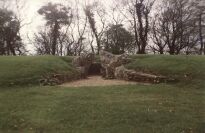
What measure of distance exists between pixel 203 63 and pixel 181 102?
743 cm

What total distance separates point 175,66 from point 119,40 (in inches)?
827

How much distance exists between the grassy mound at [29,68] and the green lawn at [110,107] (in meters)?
0.16

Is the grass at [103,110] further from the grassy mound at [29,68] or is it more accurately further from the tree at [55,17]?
the tree at [55,17]

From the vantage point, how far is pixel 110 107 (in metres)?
14.6

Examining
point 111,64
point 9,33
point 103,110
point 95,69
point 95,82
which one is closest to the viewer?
point 103,110

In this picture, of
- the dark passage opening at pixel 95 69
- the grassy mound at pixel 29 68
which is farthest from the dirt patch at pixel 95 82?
the dark passage opening at pixel 95 69

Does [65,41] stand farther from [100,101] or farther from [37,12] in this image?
[100,101]

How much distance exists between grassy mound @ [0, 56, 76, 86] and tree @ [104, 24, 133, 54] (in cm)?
1699

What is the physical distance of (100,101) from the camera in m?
15.7

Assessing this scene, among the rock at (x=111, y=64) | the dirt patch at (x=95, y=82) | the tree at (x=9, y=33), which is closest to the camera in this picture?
the dirt patch at (x=95, y=82)

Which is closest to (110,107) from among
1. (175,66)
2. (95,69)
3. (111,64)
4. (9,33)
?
(175,66)

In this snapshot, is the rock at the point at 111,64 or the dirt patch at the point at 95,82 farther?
the rock at the point at 111,64

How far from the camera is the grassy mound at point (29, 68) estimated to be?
2050cm

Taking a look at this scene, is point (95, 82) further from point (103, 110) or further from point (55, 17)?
point (55, 17)
